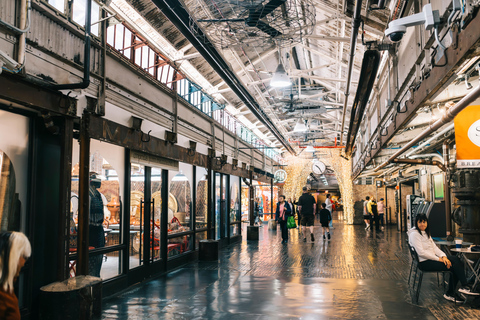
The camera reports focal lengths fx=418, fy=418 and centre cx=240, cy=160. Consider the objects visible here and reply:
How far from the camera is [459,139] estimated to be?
17.6 feet

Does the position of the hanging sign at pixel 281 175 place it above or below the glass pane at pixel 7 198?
above

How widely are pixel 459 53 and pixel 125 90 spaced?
4957mm

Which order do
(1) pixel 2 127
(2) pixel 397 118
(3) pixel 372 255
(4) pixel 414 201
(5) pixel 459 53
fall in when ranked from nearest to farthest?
(5) pixel 459 53 < (1) pixel 2 127 < (2) pixel 397 118 < (3) pixel 372 255 < (4) pixel 414 201

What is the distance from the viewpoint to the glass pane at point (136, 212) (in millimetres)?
7176

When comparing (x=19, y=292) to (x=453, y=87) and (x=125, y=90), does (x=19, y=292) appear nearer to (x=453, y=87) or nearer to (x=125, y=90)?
(x=125, y=90)

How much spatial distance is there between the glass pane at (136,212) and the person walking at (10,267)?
4250mm

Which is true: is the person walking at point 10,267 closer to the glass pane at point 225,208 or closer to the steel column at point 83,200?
the steel column at point 83,200

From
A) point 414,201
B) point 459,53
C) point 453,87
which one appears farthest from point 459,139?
point 414,201

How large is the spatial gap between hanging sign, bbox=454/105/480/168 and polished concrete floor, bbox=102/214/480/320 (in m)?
1.88

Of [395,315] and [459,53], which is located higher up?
[459,53]

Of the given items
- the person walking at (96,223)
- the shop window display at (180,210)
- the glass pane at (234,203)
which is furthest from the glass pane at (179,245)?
the glass pane at (234,203)

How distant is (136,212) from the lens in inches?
289

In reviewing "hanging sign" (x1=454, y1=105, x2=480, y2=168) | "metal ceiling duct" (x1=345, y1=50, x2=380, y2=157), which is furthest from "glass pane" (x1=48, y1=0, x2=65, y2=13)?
"hanging sign" (x1=454, y1=105, x2=480, y2=168)

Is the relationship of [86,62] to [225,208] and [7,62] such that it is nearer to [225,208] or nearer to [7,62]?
[7,62]
